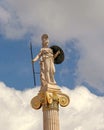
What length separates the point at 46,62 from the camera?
2433 centimetres

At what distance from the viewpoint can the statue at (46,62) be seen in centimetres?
2397

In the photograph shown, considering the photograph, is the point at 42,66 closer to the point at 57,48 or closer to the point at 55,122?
the point at 57,48

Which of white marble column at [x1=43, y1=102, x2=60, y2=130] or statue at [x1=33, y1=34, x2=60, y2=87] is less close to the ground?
statue at [x1=33, y1=34, x2=60, y2=87]

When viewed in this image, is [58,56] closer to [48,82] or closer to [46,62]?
[46,62]

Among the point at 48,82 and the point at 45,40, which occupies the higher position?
A: the point at 45,40

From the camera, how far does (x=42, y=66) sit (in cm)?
2431

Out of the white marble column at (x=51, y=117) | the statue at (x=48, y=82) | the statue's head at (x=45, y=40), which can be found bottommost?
the white marble column at (x=51, y=117)

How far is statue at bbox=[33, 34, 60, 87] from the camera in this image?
78.6 feet

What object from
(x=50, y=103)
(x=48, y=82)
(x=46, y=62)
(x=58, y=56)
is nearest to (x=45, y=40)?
(x=58, y=56)

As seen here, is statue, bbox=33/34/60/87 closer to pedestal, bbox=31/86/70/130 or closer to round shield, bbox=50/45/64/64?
round shield, bbox=50/45/64/64

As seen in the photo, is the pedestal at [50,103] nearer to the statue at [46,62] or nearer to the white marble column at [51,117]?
the white marble column at [51,117]

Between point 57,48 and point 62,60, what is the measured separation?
2.57ft

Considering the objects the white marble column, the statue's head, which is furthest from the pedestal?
the statue's head

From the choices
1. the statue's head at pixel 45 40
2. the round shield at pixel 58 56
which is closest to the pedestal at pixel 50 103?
the round shield at pixel 58 56
